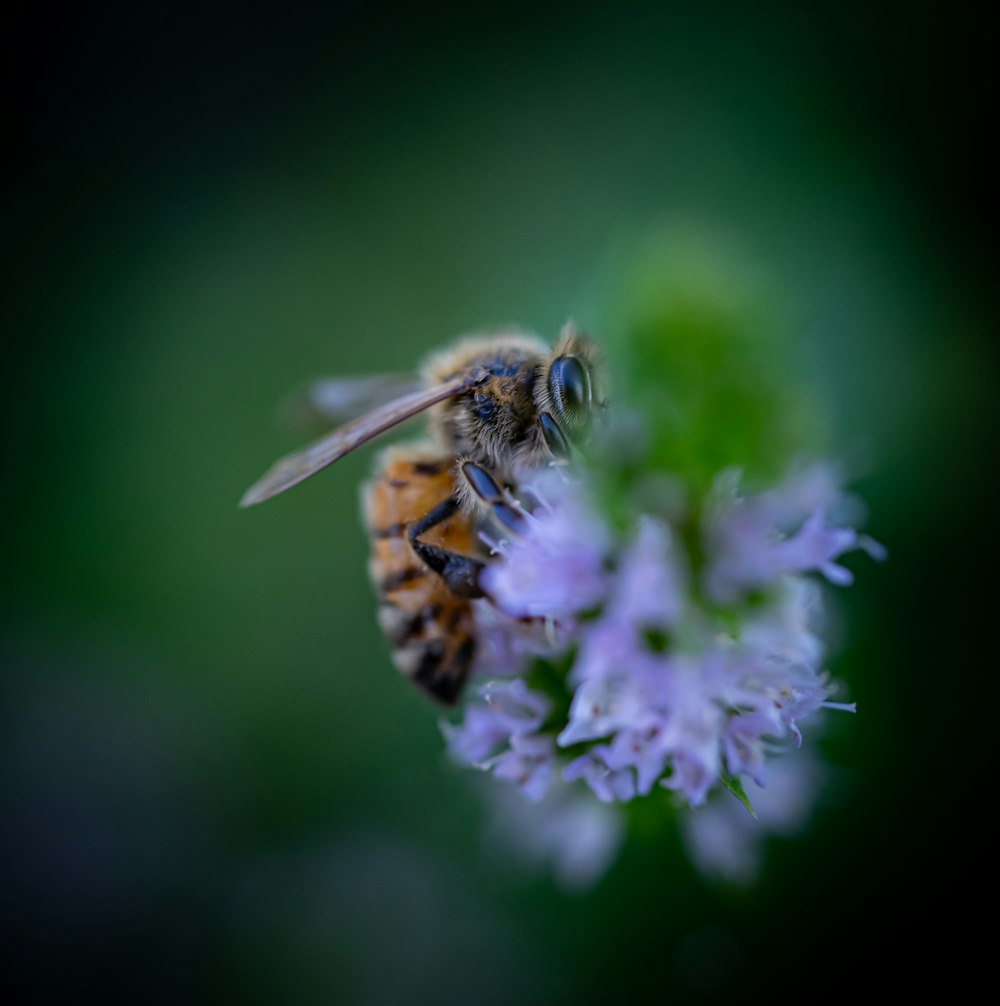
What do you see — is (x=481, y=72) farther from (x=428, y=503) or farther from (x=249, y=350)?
(x=428, y=503)

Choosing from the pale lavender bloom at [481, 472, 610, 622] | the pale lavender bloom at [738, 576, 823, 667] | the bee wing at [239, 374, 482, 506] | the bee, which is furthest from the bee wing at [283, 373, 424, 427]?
the pale lavender bloom at [738, 576, 823, 667]

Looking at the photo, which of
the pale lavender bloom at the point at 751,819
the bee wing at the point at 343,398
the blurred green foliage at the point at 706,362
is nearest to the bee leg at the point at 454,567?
the blurred green foliage at the point at 706,362

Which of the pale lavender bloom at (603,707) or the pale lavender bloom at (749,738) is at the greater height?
the pale lavender bloom at (603,707)

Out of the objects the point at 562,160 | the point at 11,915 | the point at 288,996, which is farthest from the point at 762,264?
the point at 11,915

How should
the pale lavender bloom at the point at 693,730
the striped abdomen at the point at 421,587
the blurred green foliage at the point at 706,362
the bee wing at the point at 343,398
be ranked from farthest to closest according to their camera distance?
the bee wing at the point at 343,398, the blurred green foliage at the point at 706,362, the striped abdomen at the point at 421,587, the pale lavender bloom at the point at 693,730

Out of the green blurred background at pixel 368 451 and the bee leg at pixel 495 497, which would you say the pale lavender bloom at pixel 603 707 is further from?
the green blurred background at pixel 368 451

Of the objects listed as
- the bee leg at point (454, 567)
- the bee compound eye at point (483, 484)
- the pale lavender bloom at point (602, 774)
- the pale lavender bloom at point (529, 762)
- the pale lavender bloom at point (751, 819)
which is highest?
the bee compound eye at point (483, 484)
